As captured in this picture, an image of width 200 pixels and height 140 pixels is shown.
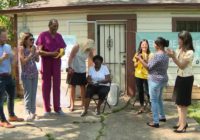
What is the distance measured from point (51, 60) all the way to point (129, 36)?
368cm

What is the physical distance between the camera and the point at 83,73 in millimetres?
9961

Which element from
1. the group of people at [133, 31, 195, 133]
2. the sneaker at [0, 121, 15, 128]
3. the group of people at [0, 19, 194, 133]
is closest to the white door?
the group of people at [0, 19, 194, 133]

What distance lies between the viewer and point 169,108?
10812 millimetres

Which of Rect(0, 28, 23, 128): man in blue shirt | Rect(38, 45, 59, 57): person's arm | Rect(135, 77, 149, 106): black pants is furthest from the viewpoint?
Rect(135, 77, 149, 106): black pants

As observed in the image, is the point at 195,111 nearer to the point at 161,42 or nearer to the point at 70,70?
the point at 161,42

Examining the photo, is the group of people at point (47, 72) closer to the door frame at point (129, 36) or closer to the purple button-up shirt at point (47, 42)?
the purple button-up shirt at point (47, 42)

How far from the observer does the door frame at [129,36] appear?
12305mm

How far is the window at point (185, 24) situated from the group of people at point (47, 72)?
341cm

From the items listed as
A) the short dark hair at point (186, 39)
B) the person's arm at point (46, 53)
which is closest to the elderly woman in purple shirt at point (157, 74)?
the short dark hair at point (186, 39)

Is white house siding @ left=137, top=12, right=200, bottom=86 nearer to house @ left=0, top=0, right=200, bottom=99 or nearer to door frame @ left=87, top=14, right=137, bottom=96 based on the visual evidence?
house @ left=0, top=0, right=200, bottom=99

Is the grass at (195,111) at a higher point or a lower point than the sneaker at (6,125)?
lower

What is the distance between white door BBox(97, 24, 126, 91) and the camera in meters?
12.6

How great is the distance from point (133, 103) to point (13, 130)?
12.8 feet

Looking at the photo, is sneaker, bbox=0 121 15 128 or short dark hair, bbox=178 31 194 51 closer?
short dark hair, bbox=178 31 194 51
